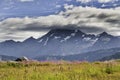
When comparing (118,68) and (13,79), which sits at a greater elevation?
(13,79)

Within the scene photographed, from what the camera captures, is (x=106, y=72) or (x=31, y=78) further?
(x=106, y=72)

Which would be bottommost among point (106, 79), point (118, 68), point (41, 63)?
point (41, 63)

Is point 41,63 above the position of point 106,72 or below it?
below

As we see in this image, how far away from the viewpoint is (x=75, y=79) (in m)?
14.6

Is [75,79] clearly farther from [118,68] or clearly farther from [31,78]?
[118,68]

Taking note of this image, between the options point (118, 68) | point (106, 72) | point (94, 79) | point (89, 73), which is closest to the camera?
point (94, 79)

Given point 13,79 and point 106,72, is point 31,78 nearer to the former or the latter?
point 13,79

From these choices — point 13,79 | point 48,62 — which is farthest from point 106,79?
point 48,62

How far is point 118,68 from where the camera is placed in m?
22.0

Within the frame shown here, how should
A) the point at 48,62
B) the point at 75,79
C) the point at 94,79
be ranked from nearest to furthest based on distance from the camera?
the point at 75,79, the point at 94,79, the point at 48,62

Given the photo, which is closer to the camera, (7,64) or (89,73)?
(89,73)

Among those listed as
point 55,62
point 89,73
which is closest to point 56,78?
point 89,73

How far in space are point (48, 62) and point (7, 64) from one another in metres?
4.38

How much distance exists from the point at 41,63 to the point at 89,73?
660 inches
